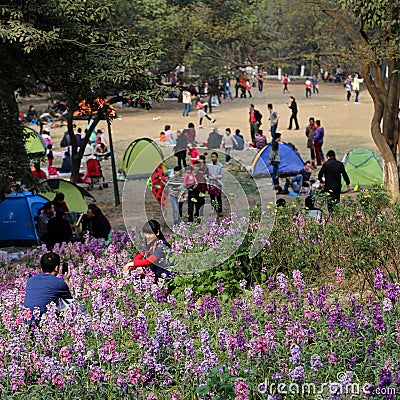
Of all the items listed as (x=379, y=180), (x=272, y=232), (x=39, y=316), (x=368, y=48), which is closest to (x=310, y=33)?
(x=379, y=180)

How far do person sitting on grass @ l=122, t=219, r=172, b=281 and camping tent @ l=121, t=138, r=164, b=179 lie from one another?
1198cm

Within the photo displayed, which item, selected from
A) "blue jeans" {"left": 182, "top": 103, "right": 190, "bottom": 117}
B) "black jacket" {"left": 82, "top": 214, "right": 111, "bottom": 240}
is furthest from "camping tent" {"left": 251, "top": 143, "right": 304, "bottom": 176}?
"blue jeans" {"left": 182, "top": 103, "right": 190, "bottom": 117}

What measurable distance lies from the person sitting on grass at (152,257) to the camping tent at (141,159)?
11984 mm

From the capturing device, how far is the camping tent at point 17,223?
14273mm

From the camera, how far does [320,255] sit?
8719 mm

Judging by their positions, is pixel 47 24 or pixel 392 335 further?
pixel 47 24

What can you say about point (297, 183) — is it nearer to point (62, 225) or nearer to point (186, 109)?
point (62, 225)

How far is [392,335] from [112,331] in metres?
2.32

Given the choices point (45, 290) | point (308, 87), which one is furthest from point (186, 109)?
point (45, 290)

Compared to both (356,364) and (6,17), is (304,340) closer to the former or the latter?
(356,364)

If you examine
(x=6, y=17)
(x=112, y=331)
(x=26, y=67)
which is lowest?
(x=112, y=331)

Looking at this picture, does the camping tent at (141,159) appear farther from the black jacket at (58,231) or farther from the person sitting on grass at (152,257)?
the person sitting on grass at (152,257)

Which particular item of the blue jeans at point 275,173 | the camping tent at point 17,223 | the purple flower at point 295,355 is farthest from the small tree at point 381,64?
the purple flower at point 295,355

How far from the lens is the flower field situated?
5227mm
